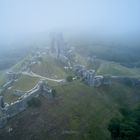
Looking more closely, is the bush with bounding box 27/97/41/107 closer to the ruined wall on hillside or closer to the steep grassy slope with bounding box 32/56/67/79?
the ruined wall on hillside

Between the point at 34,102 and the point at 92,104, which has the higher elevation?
the point at 34,102

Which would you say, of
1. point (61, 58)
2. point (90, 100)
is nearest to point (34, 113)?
point (90, 100)

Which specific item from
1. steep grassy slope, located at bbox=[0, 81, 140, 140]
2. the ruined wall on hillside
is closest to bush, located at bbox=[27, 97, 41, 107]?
the ruined wall on hillside

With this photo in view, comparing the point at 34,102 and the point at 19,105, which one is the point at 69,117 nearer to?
the point at 34,102

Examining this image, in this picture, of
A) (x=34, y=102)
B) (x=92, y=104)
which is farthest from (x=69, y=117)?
(x=92, y=104)

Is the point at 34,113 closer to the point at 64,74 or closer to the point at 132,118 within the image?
the point at 132,118

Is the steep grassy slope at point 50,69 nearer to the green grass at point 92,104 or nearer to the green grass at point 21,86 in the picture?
the green grass at point 21,86

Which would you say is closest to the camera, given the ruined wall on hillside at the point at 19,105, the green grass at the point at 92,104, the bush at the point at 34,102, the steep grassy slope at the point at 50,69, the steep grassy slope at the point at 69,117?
the steep grassy slope at the point at 69,117

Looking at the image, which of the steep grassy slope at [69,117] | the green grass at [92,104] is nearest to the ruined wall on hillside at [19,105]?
the steep grassy slope at [69,117]
